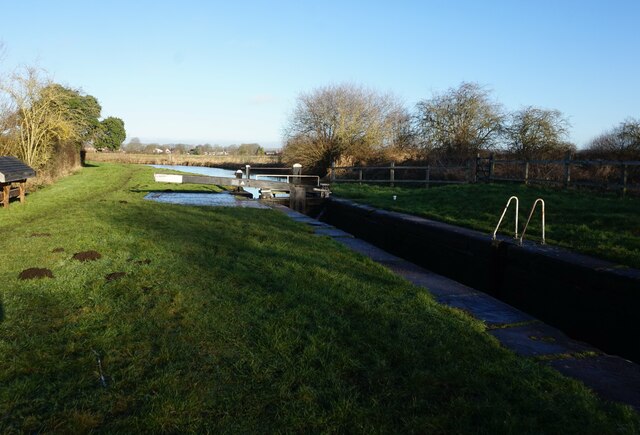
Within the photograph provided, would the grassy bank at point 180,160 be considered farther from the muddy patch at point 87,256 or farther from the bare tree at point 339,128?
the muddy patch at point 87,256

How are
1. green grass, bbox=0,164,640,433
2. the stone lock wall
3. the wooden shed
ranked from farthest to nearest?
the wooden shed, the stone lock wall, green grass, bbox=0,164,640,433

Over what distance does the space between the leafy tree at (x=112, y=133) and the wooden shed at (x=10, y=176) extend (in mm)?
60455

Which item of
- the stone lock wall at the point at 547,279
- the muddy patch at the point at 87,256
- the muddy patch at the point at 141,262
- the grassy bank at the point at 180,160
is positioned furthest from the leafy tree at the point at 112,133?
the muddy patch at the point at 141,262

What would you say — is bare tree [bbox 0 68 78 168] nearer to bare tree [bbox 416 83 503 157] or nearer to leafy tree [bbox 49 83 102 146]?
leafy tree [bbox 49 83 102 146]

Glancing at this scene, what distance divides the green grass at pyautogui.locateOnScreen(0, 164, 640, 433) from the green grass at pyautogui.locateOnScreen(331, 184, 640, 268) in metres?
3.60

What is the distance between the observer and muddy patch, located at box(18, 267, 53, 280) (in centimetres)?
461

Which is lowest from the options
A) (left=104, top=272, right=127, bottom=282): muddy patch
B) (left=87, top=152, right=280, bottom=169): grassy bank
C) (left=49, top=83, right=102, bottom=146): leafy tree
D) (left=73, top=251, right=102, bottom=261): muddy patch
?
(left=104, top=272, right=127, bottom=282): muddy patch

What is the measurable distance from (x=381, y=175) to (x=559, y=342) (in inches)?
957

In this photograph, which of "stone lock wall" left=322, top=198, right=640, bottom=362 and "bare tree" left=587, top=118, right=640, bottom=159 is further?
"bare tree" left=587, top=118, right=640, bottom=159

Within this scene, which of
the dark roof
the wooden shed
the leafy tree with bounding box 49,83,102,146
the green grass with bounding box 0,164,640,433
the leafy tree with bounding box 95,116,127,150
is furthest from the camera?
the leafy tree with bounding box 95,116,127,150

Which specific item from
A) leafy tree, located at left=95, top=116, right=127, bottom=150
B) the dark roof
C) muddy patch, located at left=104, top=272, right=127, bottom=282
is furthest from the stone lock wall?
leafy tree, located at left=95, top=116, right=127, bottom=150

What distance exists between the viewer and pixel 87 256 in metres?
5.50

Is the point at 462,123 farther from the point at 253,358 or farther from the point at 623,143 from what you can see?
the point at 253,358

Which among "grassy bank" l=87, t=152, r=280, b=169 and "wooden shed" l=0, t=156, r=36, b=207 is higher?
"grassy bank" l=87, t=152, r=280, b=169
